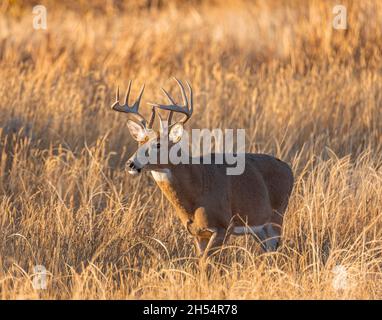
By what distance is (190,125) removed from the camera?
33.2 ft

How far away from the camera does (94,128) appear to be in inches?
390

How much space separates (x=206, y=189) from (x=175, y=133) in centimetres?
47

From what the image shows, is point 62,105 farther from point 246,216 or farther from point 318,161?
point 246,216

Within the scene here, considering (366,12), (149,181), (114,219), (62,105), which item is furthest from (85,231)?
(366,12)

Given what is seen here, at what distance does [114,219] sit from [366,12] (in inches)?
241

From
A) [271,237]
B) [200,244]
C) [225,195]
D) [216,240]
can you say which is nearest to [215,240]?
[216,240]

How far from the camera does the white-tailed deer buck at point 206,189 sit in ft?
21.2

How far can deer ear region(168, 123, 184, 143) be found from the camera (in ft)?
21.0
